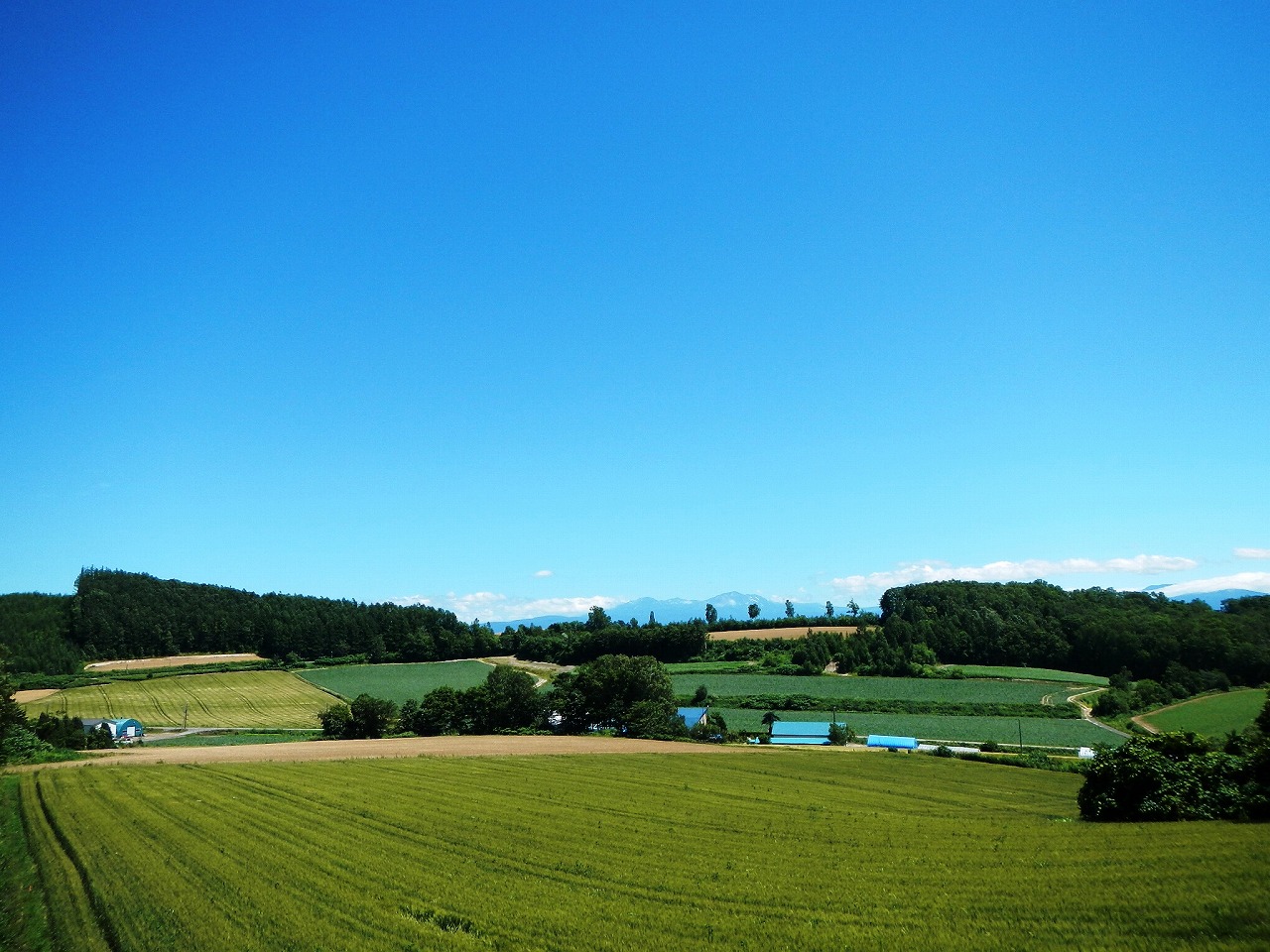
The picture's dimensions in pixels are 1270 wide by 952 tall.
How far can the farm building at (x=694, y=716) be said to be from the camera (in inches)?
3703

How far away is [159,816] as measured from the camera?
36438 millimetres

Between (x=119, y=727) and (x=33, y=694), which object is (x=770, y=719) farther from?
(x=33, y=694)

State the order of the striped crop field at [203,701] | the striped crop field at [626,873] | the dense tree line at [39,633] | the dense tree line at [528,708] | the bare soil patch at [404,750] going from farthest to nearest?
1. the dense tree line at [39,633]
2. the striped crop field at [203,701]
3. the dense tree line at [528,708]
4. the bare soil patch at [404,750]
5. the striped crop field at [626,873]

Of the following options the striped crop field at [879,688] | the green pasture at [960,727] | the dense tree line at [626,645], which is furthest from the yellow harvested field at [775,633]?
the green pasture at [960,727]

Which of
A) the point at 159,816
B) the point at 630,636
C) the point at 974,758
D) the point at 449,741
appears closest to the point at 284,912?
the point at 159,816

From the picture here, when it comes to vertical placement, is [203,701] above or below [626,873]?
below

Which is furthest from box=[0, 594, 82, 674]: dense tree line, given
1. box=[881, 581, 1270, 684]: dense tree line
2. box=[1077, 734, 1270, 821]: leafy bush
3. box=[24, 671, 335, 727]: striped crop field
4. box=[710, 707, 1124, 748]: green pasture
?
box=[881, 581, 1270, 684]: dense tree line

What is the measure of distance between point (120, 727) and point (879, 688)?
11655 cm

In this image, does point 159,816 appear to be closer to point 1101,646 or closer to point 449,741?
point 449,741

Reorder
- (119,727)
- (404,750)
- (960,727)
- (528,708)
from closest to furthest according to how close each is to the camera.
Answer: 1. (404,750)
2. (528,708)
3. (119,727)
4. (960,727)

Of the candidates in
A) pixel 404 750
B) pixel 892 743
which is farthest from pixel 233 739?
pixel 892 743

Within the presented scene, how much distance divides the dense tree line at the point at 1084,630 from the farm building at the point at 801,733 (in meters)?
65.8

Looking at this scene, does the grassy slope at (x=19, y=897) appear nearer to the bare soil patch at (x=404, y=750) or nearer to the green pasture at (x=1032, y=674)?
the bare soil patch at (x=404, y=750)

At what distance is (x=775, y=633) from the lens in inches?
Result: 7239
